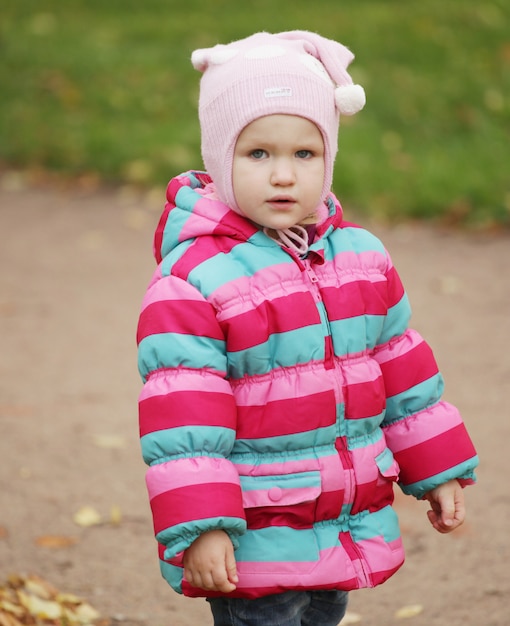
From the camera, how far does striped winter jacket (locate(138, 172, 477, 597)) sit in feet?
7.04

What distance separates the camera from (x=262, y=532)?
2252 millimetres

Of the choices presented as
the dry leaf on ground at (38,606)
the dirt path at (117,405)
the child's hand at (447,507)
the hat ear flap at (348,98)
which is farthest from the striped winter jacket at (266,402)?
the dirt path at (117,405)

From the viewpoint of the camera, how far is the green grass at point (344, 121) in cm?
728

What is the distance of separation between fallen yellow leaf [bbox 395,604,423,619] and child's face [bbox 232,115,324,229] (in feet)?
4.89

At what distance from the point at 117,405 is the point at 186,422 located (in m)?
2.76

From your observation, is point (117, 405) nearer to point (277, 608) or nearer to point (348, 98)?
point (277, 608)

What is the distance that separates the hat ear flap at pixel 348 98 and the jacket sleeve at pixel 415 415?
36 centimetres

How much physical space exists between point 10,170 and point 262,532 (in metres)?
6.62

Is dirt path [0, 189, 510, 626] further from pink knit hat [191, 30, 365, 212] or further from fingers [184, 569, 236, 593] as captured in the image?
pink knit hat [191, 30, 365, 212]

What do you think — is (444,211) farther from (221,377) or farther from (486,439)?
(221,377)

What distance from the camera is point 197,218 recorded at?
233 centimetres

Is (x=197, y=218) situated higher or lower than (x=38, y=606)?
higher

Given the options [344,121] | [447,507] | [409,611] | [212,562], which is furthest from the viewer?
[344,121]

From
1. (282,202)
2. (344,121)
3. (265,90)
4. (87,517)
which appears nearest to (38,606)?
(87,517)
